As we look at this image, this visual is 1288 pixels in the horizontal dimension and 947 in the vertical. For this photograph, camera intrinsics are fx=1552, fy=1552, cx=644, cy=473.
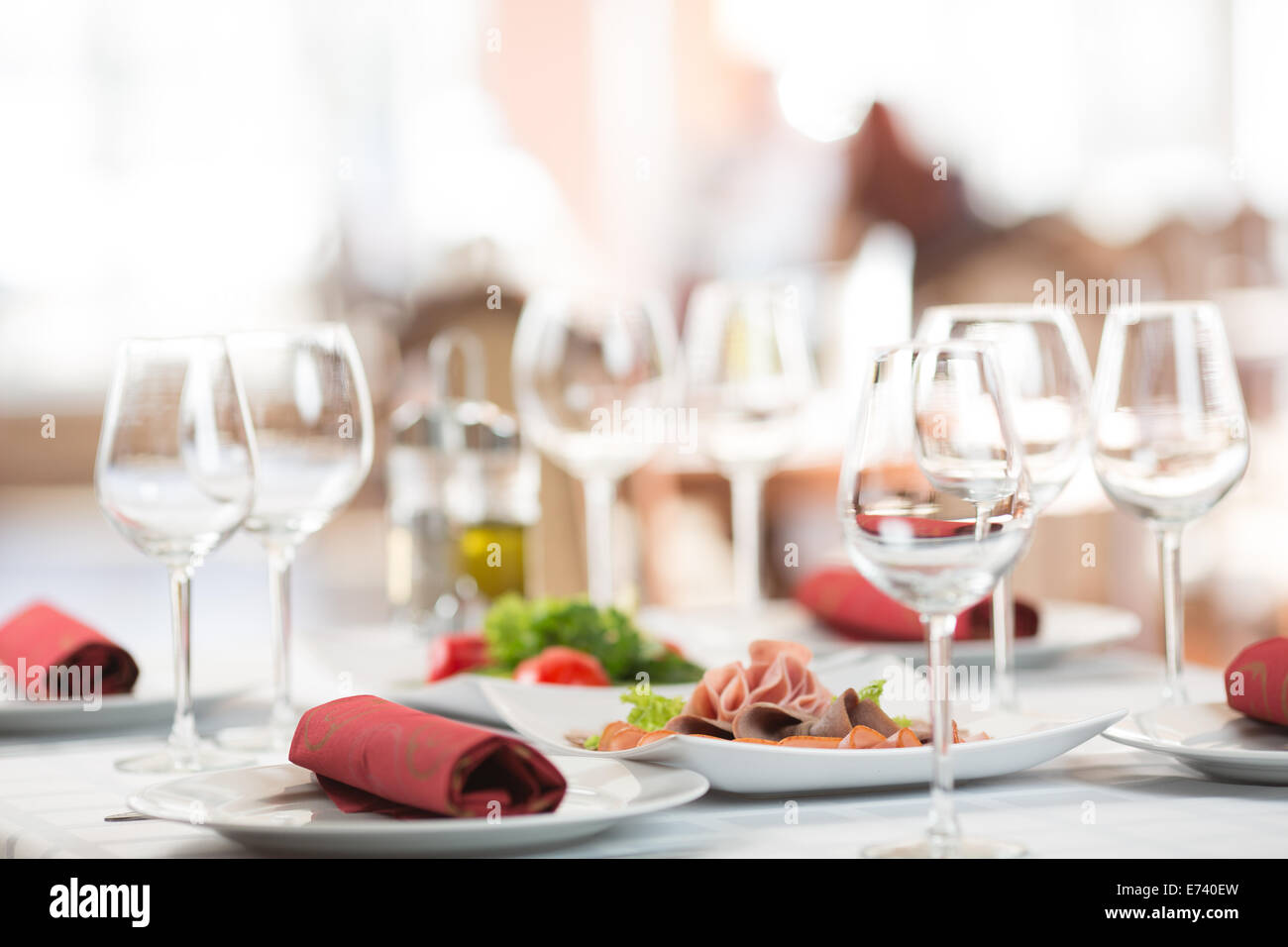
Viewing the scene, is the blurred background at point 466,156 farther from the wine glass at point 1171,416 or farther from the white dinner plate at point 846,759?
the white dinner plate at point 846,759

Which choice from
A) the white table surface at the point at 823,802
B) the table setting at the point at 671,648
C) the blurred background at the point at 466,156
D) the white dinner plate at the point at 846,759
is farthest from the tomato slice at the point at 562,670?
the blurred background at the point at 466,156

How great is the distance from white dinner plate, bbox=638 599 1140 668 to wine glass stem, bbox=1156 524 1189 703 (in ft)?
0.73

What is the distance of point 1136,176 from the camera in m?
6.76

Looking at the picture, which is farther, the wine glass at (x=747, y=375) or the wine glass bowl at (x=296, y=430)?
the wine glass at (x=747, y=375)

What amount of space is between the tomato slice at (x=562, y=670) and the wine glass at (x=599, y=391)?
0.33 m

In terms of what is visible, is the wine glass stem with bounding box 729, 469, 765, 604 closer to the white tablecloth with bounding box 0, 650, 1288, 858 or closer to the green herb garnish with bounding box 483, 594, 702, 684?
the green herb garnish with bounding box 483, 594, 702, 684

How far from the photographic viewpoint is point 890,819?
78 cm

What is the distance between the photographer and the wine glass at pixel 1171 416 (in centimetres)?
97

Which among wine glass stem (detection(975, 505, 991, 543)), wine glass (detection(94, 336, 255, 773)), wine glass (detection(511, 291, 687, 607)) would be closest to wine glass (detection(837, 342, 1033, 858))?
wine glass stem (detection(975, 505, 991, 543))

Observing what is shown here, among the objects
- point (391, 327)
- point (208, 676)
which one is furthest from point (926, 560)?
point (391, 327)

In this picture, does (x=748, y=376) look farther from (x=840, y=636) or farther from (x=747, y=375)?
(x=840, y=636)
